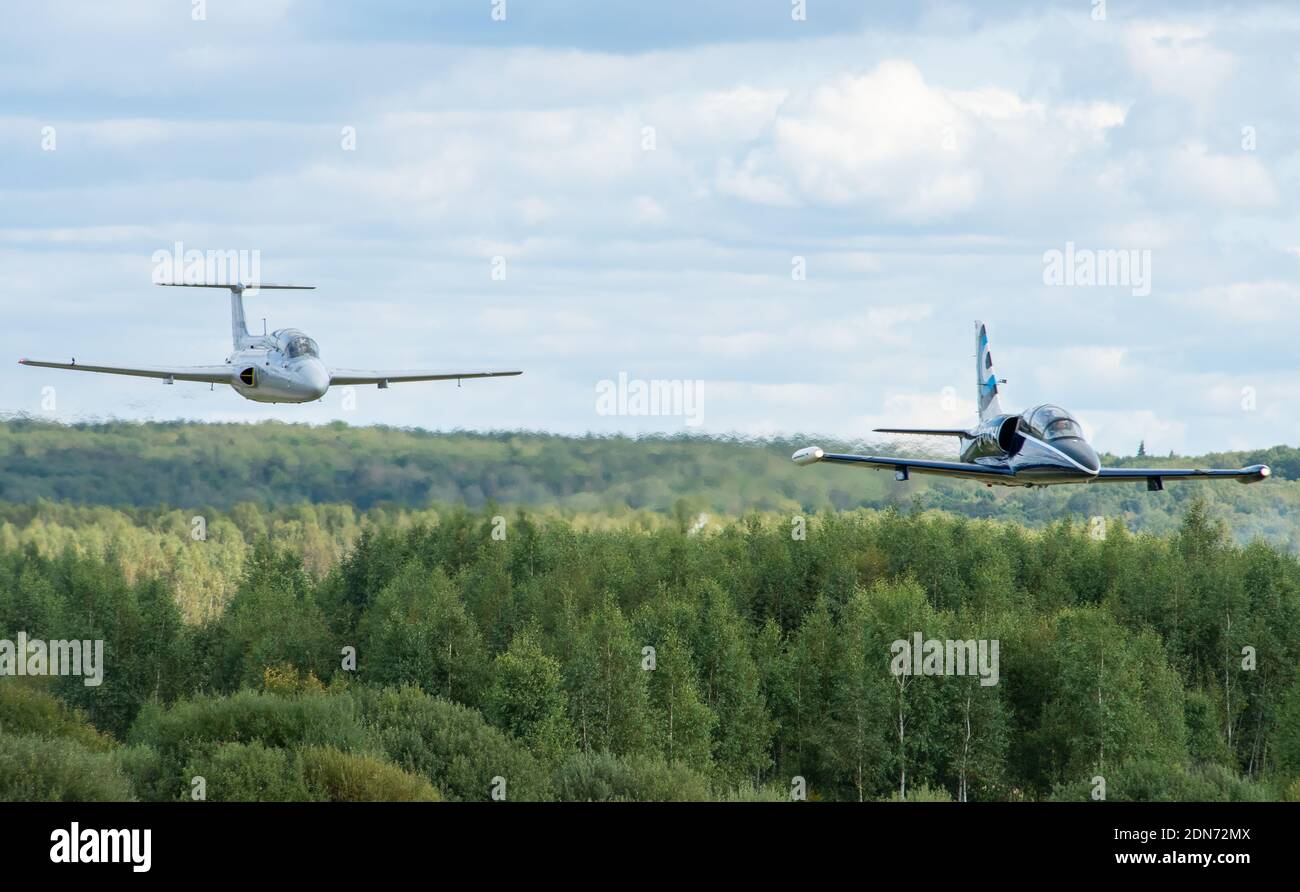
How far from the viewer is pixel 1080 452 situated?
4838 centimetres

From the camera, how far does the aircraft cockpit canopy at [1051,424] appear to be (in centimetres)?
4912

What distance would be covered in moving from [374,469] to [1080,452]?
149 feet

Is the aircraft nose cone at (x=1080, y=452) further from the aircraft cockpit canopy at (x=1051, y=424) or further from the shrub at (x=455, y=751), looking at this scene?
the shrub at (x=455, y=751)

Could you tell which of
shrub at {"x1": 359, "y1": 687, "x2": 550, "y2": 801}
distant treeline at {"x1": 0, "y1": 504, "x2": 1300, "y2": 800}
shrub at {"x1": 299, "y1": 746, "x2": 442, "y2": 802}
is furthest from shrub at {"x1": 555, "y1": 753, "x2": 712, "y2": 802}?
shrub at {"x1": 299, "y1": 746, "x2": 442, "y2": 802}

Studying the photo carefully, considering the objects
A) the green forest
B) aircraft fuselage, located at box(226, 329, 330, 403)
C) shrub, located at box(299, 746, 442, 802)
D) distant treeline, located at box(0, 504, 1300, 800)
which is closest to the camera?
aircraft fuselage, located at box(226, 329, 330, 403)

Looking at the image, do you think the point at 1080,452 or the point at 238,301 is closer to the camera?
the point at 1080,452

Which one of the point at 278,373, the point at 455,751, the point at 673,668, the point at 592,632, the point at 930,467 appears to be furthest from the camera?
the point at 592,632

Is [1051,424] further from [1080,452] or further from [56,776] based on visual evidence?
[56,776]

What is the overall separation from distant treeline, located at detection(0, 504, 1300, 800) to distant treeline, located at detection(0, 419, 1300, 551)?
458 cm

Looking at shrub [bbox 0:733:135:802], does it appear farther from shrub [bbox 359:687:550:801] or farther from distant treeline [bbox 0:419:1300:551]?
distant treeline [bbox 0:419:1300:551]

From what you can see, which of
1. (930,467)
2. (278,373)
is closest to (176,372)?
(278,373)

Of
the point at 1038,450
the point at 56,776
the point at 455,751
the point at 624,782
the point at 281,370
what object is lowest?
the point at 624,782

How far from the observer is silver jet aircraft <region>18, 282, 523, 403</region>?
57.8 metres

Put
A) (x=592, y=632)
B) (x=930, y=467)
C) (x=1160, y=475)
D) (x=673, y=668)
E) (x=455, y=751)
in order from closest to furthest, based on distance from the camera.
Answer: (x=1160, y=475) → (x=930, y=467) → (x=455, y=751) → (x=673, y=668) → (x=592, y=632)
